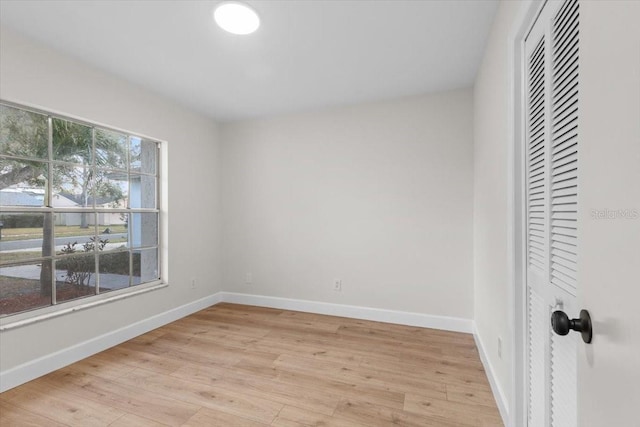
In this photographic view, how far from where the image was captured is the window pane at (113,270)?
268 centimetres

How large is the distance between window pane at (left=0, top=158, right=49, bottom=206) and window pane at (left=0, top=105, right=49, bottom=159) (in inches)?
2.9

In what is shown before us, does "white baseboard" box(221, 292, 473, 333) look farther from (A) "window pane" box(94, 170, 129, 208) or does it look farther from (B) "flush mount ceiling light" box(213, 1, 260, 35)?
(B) "flush mount ceiling light" box(213, 1, 260, 35)

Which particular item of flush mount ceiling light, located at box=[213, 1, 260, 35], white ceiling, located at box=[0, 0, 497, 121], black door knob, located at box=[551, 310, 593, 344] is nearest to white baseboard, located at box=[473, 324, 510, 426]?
black door knob, located at box=[551, 310, 593, 344]

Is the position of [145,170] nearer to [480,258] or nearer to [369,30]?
[369,30]

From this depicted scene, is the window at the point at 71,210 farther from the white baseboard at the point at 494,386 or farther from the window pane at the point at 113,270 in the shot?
the white baseboard at the point at 494,386

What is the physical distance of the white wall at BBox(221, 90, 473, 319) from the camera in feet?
9.68

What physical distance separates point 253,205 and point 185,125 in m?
1.24

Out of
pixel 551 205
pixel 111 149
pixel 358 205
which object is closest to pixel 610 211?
pixel 551 205

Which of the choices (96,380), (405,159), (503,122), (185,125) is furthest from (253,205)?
(503,122)

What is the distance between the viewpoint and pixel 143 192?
308 cm

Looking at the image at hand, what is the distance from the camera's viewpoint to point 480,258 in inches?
99.9

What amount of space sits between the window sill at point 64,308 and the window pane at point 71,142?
3.96 ft

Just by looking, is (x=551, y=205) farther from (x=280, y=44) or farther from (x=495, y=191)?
(x=280, y=44)

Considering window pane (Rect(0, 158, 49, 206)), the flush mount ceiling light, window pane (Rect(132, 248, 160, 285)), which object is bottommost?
window pane (Rect(132, 248, 160, 285))
